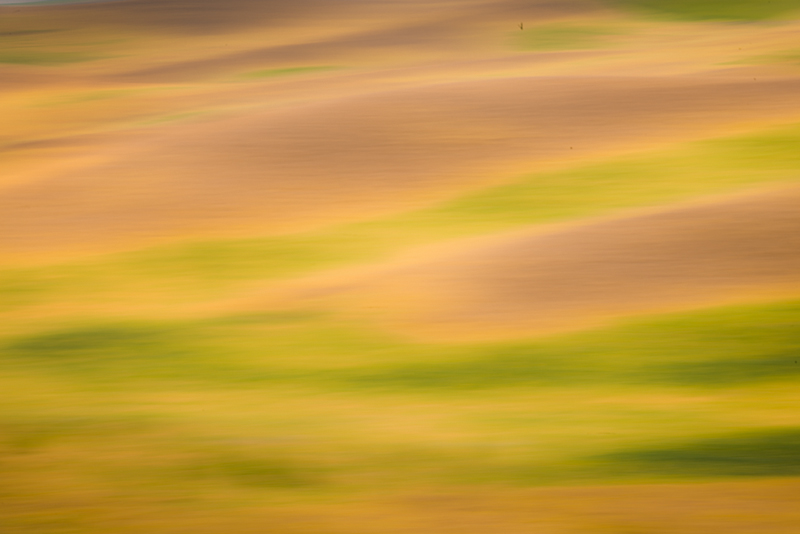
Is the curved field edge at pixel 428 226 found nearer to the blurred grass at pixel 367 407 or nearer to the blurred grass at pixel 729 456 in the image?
the blurred grass at pixel 367 407

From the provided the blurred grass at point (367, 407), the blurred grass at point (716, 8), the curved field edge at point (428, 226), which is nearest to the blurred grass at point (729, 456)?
the blurred grass at point (367, 407)

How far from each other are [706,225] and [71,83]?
696 centimetres

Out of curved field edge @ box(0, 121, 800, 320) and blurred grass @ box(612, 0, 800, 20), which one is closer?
curved field edge @ box(0, 121, 800, 320)

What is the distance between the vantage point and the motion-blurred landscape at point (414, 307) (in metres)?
2.44

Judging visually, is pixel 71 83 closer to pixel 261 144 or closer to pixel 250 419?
pixel 261 144

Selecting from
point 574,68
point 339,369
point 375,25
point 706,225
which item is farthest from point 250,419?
point 375,25

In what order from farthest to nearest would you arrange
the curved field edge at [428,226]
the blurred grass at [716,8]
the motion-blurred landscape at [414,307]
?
the blurred grass at [716,8], the curved field edge at [428,226], the motion-blurred landscape at [414,307]

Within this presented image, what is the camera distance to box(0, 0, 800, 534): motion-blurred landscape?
2436 millimetres

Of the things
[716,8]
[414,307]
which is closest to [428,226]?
[414,307]

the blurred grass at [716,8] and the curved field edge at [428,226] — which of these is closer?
the curved field edge at [428,226]

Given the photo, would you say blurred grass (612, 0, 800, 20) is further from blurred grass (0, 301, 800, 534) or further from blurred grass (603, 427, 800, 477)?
blurred grass (603, 427, 800, 477)

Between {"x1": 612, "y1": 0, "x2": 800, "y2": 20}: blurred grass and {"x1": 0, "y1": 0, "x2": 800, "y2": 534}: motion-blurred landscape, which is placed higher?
{"x1": 612, "y1": 0, "x2": 800, "y2": 20}: blurred grass

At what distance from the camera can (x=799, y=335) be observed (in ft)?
10.4

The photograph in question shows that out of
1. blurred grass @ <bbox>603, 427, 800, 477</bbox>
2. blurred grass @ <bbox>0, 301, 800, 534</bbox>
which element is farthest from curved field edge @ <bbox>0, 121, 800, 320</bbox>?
blurred grass @ <bbox>603, 427, 800, 477</bbox>
